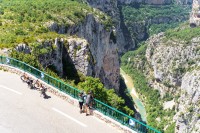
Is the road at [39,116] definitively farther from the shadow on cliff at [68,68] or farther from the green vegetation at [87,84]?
the shadow on cliff at [68,68]

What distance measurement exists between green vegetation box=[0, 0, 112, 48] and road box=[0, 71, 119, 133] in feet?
59.9

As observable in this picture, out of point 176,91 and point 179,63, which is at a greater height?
point 179,63

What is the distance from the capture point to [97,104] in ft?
117

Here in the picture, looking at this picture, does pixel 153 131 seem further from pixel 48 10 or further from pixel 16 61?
pixel 48 10

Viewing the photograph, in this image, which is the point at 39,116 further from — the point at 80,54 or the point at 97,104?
the point at 80,54

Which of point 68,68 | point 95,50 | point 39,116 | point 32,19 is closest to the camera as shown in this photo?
point 39,116

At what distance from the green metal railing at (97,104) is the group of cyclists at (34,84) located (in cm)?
156

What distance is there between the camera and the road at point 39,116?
106 feet

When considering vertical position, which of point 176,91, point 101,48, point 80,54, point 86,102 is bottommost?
point 176,91

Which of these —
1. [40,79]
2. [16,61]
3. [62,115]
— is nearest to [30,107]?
[62,115]

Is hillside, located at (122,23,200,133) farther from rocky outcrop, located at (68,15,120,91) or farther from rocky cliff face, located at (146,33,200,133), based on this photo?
rocky outcrop, located at (68,15,120,91)

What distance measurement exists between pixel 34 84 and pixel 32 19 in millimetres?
41895

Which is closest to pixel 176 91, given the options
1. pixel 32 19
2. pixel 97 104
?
pixel 32 19

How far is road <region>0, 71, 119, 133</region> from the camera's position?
32.2 m
